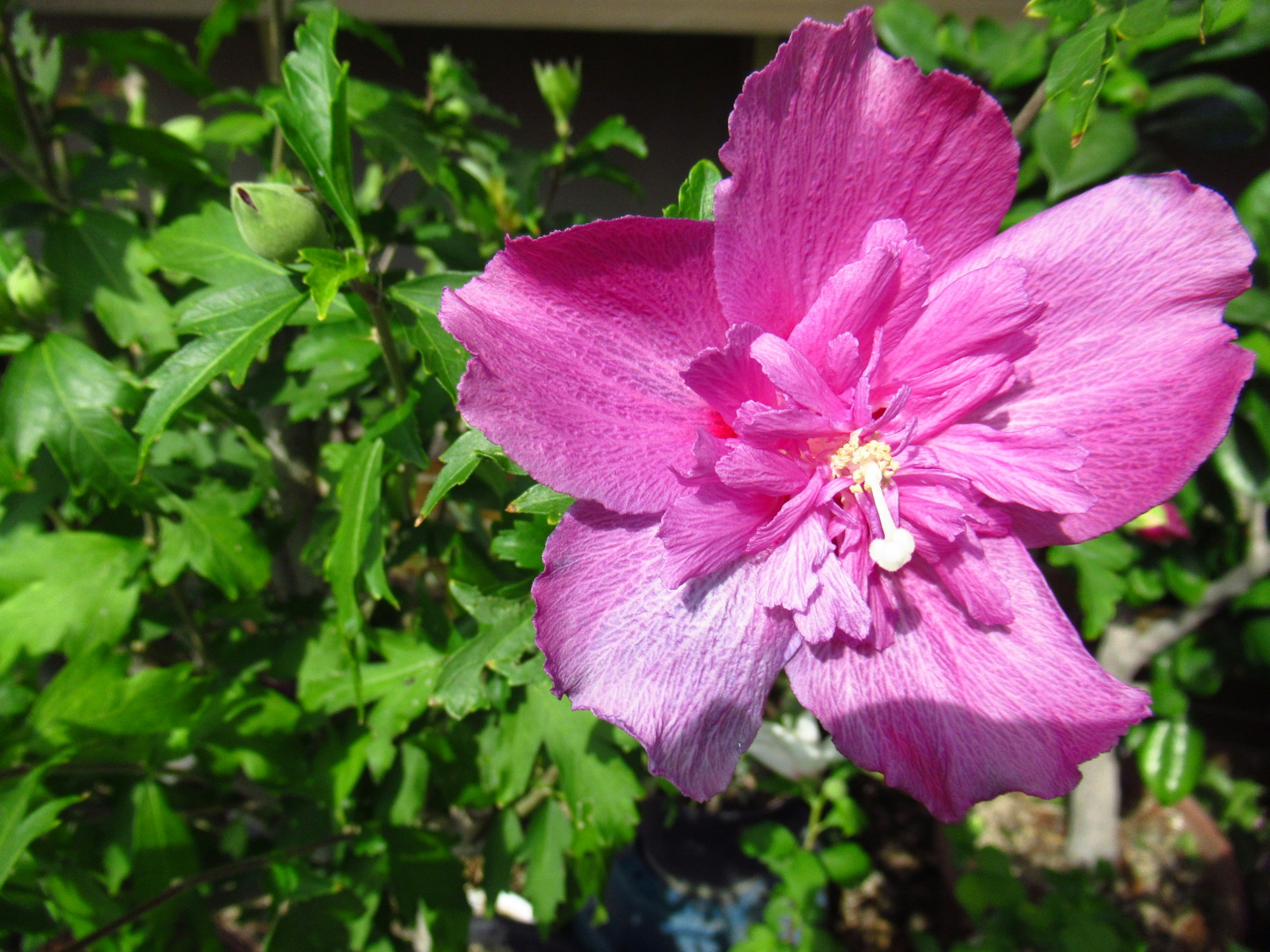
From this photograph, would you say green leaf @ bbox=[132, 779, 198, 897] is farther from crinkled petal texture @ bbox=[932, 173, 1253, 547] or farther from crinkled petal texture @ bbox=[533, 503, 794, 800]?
crinkled petal texture @ bbox=[932, 173, 1253, 547]

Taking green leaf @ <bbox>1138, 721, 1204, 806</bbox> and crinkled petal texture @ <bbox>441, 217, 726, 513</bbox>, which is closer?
crinkled petal texture @ <bbox>441, 217, 726, 513</bbox>

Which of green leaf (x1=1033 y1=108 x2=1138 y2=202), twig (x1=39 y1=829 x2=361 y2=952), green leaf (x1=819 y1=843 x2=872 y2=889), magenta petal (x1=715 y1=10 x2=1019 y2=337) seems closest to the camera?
magenta petal (x1=715 y1=10 x2=1019 y2=337)

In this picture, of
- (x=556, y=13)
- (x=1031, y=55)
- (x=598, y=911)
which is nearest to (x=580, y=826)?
(x=598, y=911)

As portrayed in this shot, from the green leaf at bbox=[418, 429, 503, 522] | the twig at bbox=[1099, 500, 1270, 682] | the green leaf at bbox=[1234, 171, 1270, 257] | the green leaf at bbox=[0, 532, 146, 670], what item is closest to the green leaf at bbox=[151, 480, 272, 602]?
the green leaf at bbox=[0, 532, 146, 670]

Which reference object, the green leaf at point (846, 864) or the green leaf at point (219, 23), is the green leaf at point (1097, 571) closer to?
the green leaf at point (846, 864)

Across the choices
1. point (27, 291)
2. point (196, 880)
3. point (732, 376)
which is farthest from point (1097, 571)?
point (27, 291)

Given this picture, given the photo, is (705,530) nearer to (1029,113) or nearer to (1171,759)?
(1029,113)

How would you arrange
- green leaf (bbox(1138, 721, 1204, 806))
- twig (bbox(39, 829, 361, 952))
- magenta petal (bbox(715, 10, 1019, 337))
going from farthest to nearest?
1. green leaf (bbox(1138, 721, 1204, 806))
2. twig (bbox(39, 829, 361, 952))
3. magenta petal (bbox(715, 10, 1019, 337))
